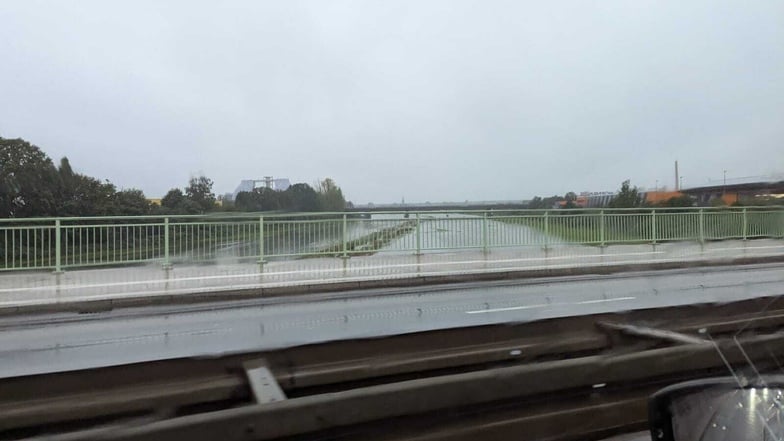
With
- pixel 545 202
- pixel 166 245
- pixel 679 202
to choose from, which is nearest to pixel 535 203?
pixel 545 202

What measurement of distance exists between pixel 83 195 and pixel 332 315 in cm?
406

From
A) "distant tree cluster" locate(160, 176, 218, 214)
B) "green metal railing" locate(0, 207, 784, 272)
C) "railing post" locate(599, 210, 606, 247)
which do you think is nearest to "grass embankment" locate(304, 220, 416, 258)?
"green metal railing" locate(0, 207, 784, 272)

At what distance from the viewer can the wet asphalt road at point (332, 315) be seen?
6.59 meters

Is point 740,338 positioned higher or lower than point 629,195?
lower

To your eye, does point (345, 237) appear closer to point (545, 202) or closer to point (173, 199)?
point (545, 202)

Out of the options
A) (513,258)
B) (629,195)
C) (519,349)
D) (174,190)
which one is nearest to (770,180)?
(629,195)

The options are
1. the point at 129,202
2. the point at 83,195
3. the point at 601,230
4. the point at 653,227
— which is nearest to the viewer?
the point at 83,195

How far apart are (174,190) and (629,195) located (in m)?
A: 7.82

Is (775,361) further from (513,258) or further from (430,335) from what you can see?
(513,258)

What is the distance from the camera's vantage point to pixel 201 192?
8719 mm

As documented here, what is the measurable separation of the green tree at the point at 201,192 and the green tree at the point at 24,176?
187cm

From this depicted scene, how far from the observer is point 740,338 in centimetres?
407

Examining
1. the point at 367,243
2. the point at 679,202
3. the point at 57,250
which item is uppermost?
the point at 679,202

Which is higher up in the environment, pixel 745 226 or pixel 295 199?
pixel 295 199
